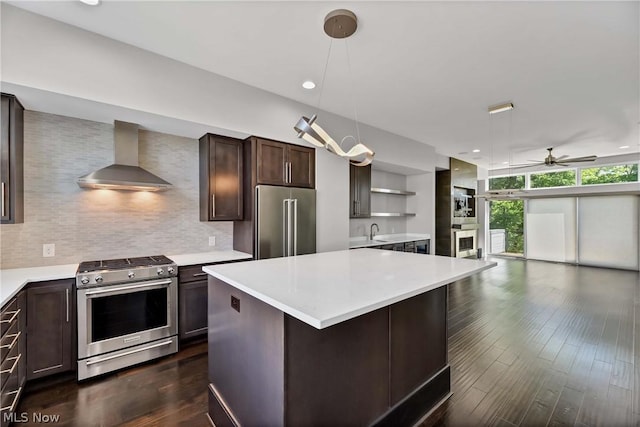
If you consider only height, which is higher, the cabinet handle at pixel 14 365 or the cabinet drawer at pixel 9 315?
the cabinet drawer at pixel 9 315

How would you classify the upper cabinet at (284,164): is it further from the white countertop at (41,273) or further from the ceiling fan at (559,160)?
the ceiling fan at (559,160)

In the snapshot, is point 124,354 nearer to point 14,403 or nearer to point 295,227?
point 14,403

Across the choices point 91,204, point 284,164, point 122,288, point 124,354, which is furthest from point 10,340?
point 284,164

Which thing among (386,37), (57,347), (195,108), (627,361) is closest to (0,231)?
(57,347)

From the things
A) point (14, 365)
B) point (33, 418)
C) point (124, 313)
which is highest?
point (124, 313)

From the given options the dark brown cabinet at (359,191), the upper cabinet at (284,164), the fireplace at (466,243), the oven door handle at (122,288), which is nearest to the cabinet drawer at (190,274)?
the oven door handle at (122,288)

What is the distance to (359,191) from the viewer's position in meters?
4.89

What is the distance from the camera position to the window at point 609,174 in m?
6.74

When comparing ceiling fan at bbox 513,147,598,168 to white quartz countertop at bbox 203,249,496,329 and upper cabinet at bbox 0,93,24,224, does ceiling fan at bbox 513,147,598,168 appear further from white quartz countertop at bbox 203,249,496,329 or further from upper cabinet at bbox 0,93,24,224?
upper cabinet at bbox 0,93,24,224

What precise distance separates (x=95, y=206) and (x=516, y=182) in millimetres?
10410

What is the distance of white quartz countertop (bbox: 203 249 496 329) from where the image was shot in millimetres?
1159

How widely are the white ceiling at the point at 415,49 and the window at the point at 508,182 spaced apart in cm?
478

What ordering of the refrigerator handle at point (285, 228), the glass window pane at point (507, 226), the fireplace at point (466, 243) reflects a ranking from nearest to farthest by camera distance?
→ the refrigerator handle at point (285, 228)
the fireplace at point (466, 243)
the glass window pane at point (507, 226)

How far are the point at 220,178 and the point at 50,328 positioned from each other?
6.64 feet
